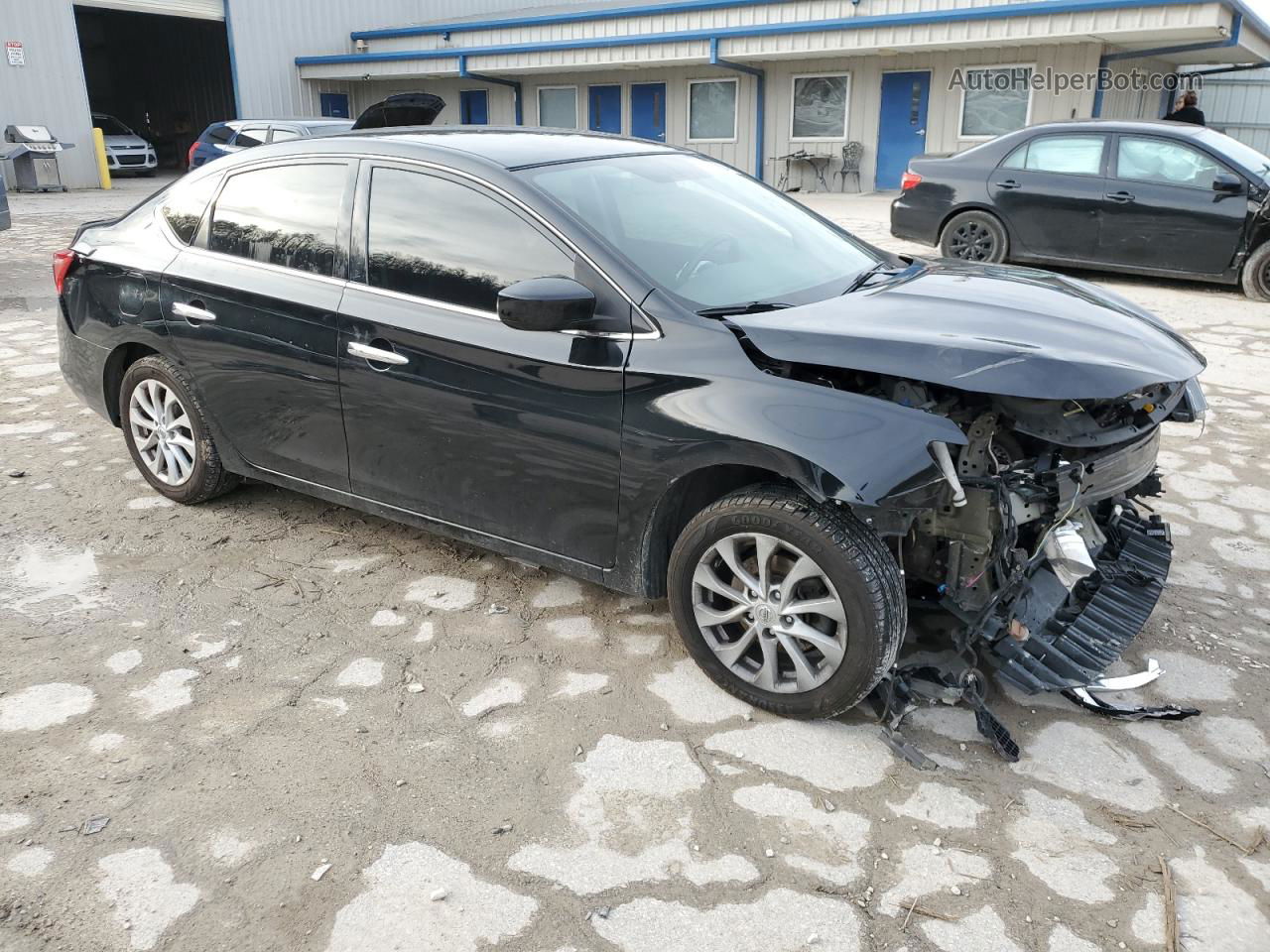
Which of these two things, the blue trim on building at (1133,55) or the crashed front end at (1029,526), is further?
the blue trim on building at (1133,55)

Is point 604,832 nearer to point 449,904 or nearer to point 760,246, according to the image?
point 449,904

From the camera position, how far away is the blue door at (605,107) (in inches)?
921

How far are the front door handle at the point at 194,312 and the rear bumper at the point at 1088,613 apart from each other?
317 centimetres

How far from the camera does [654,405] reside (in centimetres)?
302

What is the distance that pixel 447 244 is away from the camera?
3.43 m

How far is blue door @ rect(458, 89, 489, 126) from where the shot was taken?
2584 cm

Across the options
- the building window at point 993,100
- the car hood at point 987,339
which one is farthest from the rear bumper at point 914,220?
the building window at point 993,100

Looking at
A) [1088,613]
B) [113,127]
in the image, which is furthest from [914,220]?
[113,127]

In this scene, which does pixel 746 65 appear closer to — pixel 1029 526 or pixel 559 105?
pixel 559 105

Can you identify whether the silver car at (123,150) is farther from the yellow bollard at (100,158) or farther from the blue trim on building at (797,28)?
the blue trim on building at (797,28)

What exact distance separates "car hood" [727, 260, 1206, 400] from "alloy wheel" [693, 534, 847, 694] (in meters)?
0.59

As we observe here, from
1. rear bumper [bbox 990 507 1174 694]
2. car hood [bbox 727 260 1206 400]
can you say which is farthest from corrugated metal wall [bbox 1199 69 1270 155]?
car hood [bbox 727 260 1206 400]

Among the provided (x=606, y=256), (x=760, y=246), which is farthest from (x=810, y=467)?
(x=760, y=246)

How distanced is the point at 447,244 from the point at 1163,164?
25.9ft
